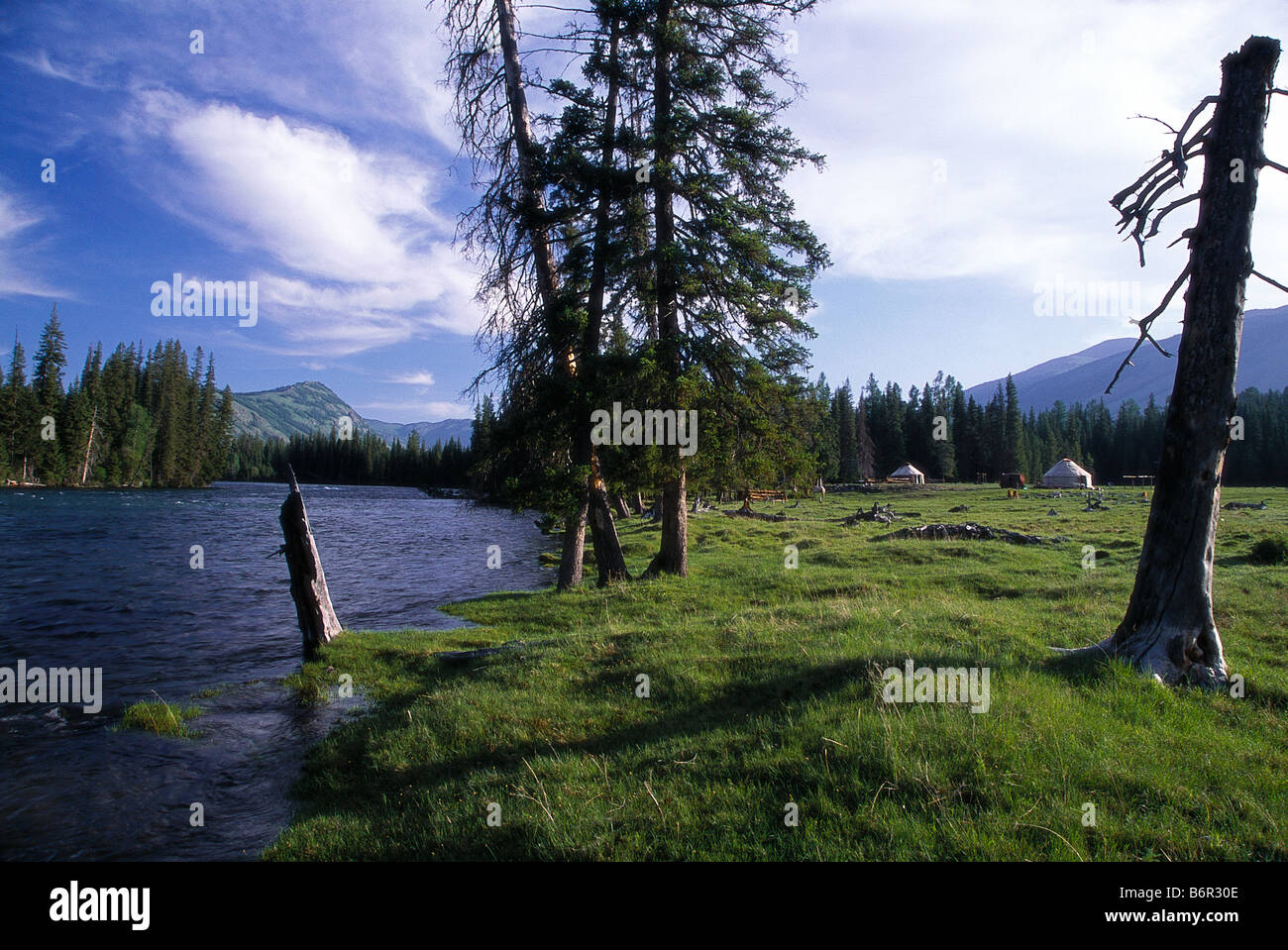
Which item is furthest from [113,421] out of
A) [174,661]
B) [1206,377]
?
[1206,377]

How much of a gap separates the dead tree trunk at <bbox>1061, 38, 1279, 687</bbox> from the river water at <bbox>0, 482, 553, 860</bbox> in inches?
424

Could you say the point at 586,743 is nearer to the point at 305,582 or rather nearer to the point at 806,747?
the point at 806,747

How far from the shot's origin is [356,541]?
40750 millimetres

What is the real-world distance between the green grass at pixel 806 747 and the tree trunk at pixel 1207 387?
26.1 inches

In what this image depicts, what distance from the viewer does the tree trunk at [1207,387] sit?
746cm

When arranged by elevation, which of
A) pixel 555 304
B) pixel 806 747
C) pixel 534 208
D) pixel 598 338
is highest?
pixel 534 208

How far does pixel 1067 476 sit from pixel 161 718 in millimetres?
99280

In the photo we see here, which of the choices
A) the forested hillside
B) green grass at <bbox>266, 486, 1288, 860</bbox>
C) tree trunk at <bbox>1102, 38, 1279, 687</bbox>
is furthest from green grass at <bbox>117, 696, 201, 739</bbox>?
the forested hillside

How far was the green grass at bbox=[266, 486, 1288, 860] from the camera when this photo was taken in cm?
476

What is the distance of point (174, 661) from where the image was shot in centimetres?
1490

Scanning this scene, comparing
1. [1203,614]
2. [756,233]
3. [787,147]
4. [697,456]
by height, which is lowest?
[1203,614]
